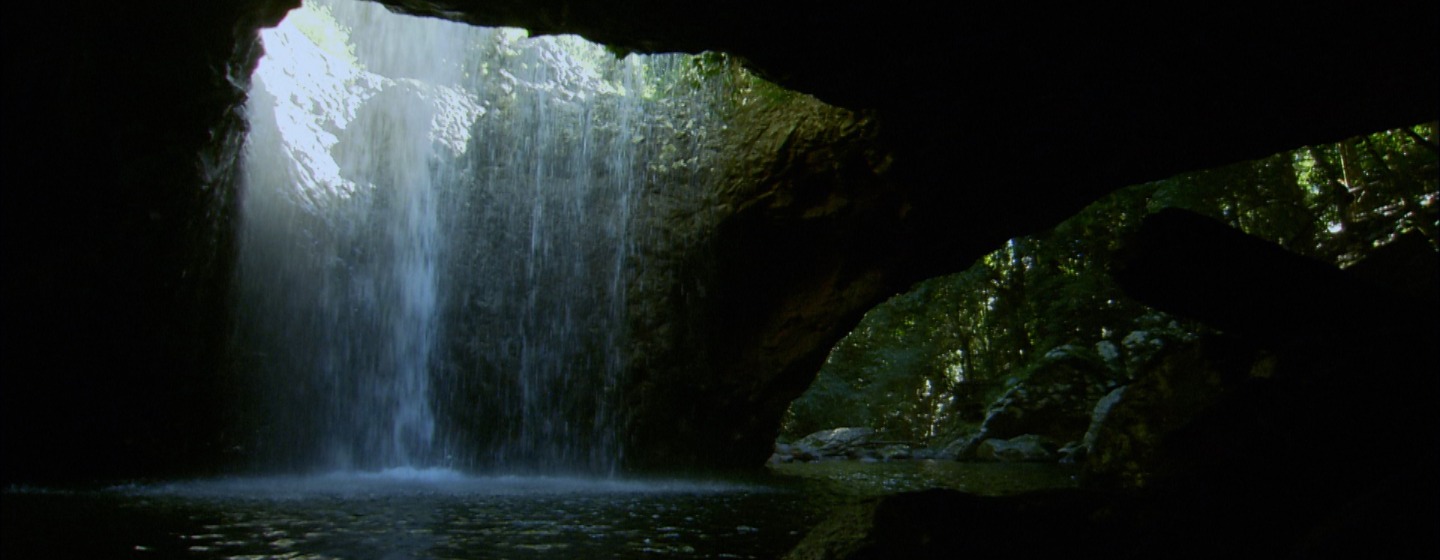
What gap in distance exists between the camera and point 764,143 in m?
10.8

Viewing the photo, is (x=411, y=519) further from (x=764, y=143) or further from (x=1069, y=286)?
(x=1069, y=286)

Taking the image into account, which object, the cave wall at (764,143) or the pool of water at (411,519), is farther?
the cave wall at (764,143)

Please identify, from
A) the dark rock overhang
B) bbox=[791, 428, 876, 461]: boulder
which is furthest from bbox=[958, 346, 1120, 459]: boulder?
the dark rock overhang

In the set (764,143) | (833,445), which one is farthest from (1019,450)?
(764,143)

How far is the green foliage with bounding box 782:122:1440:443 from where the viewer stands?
795 cm

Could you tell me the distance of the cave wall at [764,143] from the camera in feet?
17.1

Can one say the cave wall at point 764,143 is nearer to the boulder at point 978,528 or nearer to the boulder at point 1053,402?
the boulder at point 978,528

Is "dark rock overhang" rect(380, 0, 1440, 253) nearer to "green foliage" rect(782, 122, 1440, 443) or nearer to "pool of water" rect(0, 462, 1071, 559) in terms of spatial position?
"green foliage" rect(782, 122, 1440, 443)

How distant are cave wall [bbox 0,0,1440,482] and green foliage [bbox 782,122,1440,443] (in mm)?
1261

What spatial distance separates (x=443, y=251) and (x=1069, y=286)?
41.2 ft

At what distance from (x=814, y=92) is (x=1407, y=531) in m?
4.57

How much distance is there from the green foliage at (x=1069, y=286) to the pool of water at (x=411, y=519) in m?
3.20

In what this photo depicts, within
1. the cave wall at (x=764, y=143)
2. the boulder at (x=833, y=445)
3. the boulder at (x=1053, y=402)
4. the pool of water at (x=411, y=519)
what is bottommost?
the pool of water at (x=411, y=519)

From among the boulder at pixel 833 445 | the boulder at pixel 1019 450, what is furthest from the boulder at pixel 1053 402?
the boulder at pixel 833 445
